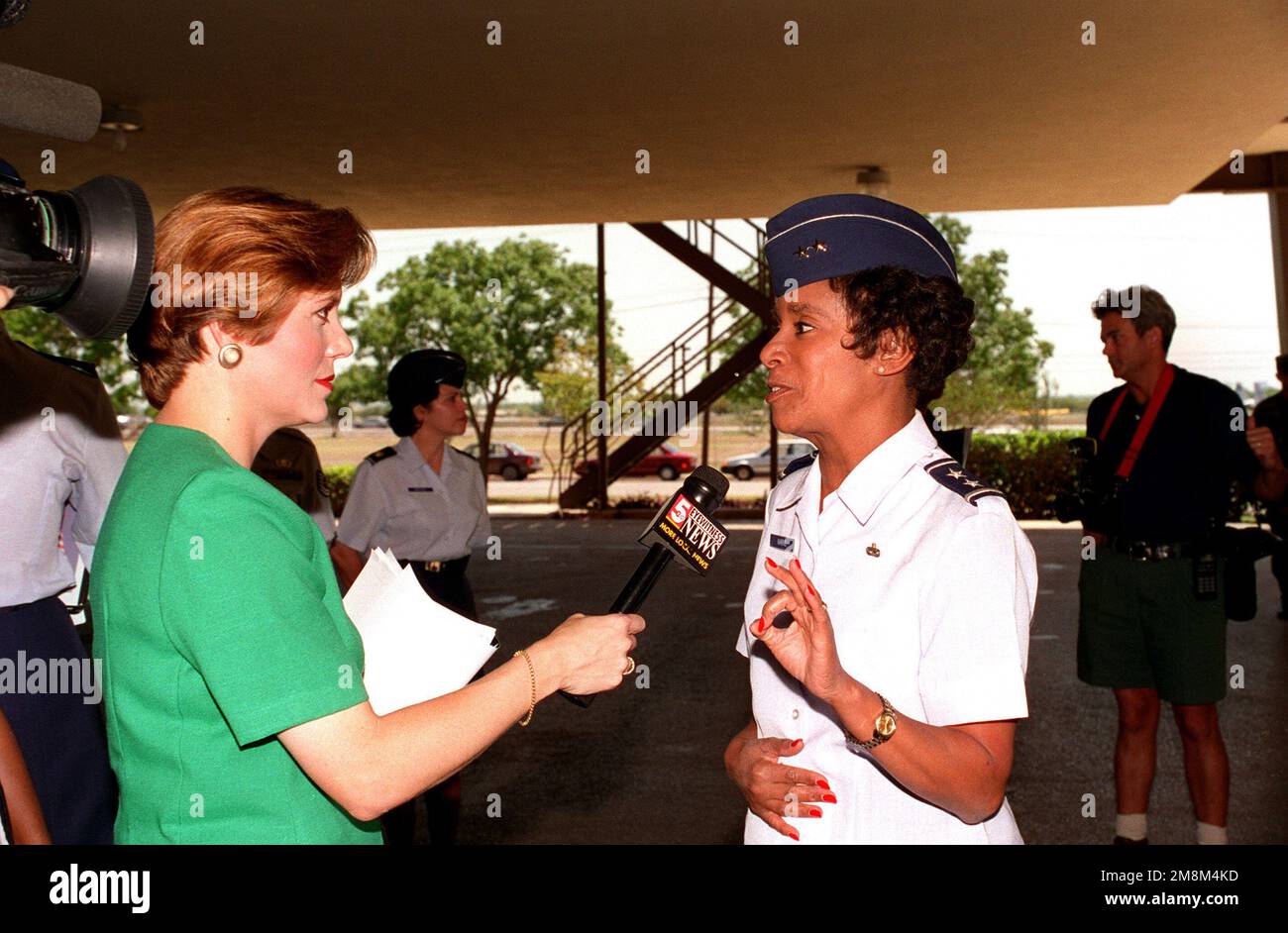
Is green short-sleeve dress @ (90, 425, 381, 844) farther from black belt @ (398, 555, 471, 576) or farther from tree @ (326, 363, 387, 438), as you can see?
tree @ (326, 363, 387, 438)

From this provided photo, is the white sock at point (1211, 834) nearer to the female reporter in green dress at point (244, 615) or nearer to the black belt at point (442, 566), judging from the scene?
the black belt at point (442, 566)

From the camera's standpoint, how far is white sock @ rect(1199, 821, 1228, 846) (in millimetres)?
4070

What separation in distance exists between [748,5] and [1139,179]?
7.02 metres

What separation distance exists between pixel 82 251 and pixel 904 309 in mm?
1234

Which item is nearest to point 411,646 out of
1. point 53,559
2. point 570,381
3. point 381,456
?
point 53,559

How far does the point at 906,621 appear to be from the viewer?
1.77 meters

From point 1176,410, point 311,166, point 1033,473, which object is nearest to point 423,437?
point 1176,410

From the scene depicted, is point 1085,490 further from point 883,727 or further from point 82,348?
point 82,348

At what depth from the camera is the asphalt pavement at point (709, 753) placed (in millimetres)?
4766

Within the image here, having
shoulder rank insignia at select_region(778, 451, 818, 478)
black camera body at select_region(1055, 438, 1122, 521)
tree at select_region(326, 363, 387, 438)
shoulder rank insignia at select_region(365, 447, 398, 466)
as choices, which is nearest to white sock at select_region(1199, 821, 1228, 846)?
black camera body at select_region(1055, 438, 1122, 521)

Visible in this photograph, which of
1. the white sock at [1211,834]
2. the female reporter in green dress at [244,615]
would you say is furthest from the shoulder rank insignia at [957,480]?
the white sock at [1211,834]

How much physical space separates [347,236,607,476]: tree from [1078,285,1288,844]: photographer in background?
89.5ft

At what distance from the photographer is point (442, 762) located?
1.49 meters
